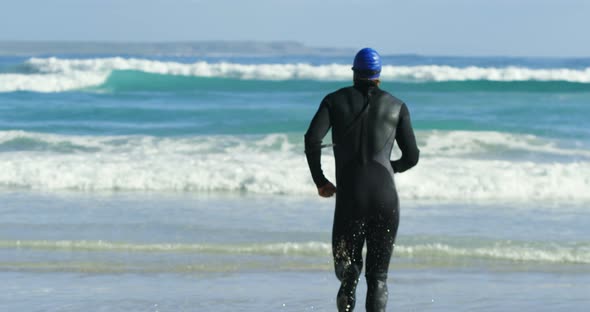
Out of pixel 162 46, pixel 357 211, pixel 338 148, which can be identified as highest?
pixel 162 46

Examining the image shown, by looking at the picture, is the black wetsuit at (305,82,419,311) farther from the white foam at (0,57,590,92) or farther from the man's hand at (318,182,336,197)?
the white foam at (0,57,590,92)

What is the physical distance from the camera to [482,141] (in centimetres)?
1744

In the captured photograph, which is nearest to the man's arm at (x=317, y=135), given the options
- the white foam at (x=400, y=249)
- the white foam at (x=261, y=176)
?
the white foam at (x=400, y=249)

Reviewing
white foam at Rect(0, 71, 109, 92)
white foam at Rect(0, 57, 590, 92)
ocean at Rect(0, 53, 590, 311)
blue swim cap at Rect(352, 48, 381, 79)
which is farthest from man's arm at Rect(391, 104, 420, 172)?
white foam at Rect(0, 57, 590, 92)

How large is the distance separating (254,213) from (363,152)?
17.3 feet

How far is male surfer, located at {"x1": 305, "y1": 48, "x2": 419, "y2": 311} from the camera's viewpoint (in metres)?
4.55

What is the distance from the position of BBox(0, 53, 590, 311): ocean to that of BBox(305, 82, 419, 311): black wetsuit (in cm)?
144

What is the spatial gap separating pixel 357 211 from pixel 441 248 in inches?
127

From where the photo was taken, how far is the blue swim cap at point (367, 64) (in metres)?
4.58

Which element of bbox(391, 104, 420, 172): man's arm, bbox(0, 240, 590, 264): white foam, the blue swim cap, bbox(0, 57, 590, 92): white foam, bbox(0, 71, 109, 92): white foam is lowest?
bbox(0, 240, 590, 264): white foam

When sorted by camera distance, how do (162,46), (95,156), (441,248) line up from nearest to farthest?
1. (441,248)
2. (95,156)
3. (162,46)

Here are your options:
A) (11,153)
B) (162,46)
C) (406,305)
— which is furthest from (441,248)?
(162,46)

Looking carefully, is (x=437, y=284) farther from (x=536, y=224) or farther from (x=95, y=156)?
(x=95, y=156)

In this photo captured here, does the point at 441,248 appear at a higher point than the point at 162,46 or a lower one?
lower
